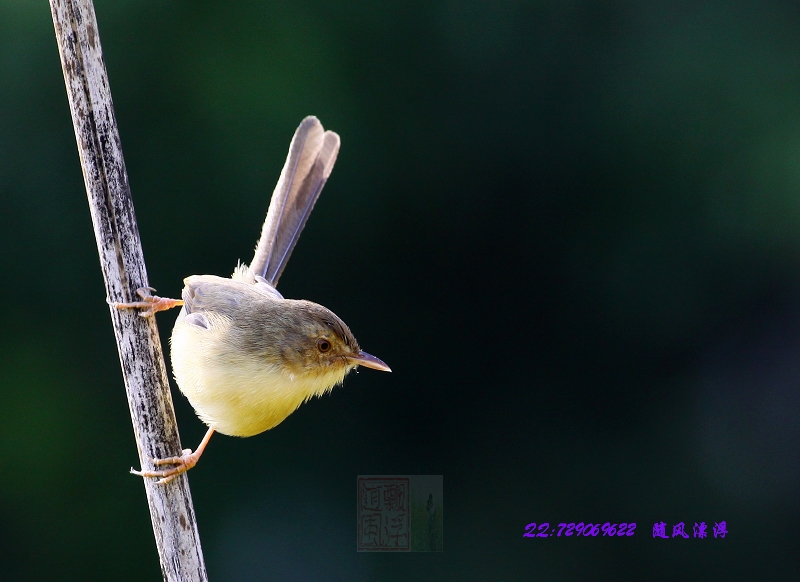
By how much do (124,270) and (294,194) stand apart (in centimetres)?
76

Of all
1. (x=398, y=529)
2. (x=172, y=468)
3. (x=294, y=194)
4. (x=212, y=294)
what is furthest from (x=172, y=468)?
(x=398, y=529)

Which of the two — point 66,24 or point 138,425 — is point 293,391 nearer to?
point 138,425

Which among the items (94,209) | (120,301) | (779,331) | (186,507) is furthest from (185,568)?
(779,331)

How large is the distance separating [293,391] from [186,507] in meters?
0.38

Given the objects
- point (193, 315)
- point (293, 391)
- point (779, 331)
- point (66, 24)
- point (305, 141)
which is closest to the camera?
point (66, 24)

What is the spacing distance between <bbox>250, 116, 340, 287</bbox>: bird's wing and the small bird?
0.87 ft

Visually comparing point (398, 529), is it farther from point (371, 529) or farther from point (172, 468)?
point (172, 468)

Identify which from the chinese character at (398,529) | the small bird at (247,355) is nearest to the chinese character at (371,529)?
the chinese character at (398,529)

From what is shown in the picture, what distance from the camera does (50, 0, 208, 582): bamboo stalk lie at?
1960 mm

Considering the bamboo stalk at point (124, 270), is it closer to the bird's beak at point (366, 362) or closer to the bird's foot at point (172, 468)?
the bird's foot at point (172, 468)

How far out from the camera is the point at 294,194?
2.67 metres

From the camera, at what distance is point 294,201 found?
2.67 meters

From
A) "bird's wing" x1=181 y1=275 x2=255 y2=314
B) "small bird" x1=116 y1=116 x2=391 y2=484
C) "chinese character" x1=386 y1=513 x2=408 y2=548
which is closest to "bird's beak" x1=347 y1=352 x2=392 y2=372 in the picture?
"small bird" x1=116 y1=116 x2=391 y2=484

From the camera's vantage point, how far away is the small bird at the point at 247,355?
2018 millimetres
